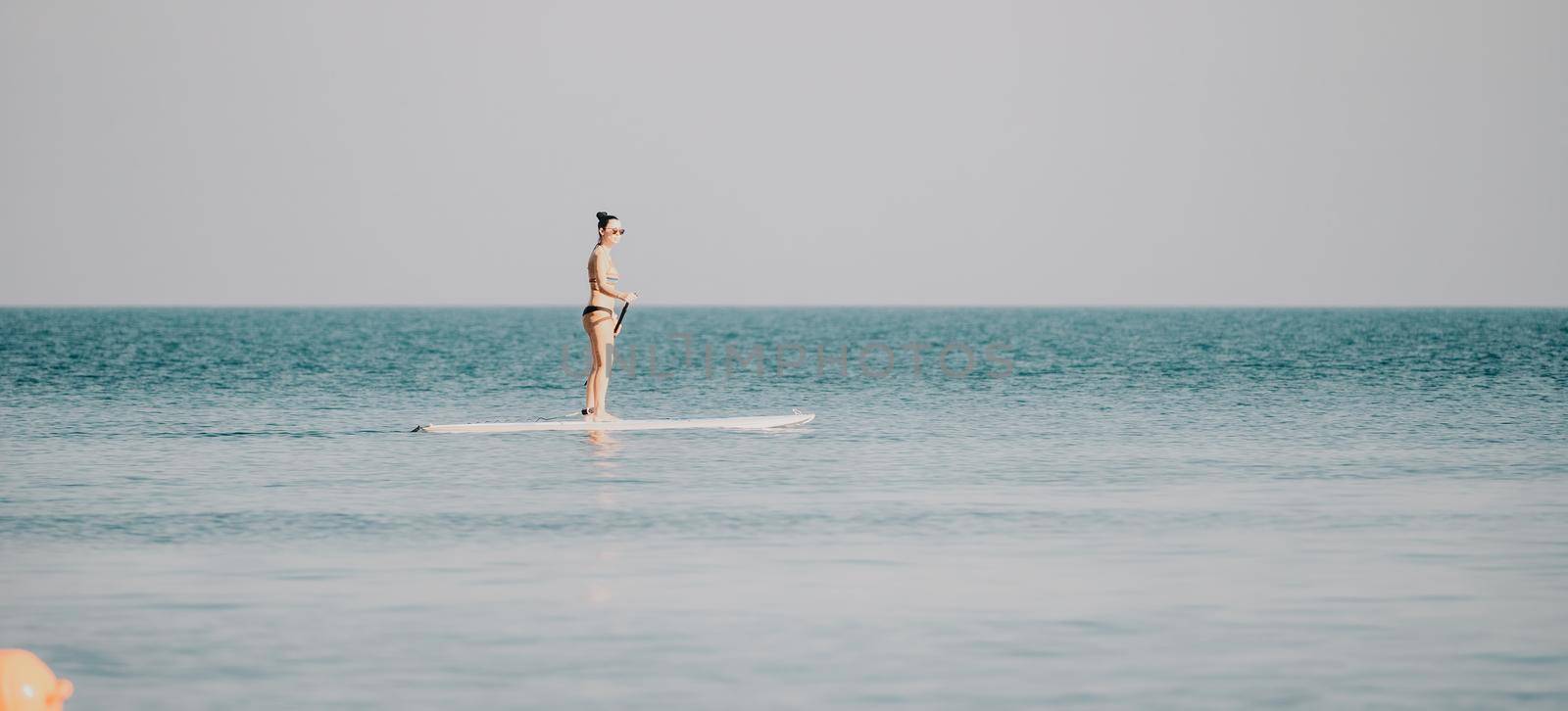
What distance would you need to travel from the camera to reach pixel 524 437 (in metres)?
21.4

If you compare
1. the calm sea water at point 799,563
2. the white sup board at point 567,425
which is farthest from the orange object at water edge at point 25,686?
the white sup board at point 567,425

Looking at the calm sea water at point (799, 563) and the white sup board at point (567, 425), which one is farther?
the white sup board at point (567, 425)

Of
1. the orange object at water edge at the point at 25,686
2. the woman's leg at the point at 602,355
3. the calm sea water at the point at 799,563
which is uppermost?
the woman's leg at the point at 602,355

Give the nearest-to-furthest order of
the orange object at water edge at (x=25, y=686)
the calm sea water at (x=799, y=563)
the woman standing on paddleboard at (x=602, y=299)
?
the orange object at water edge at (x=25, y=686), the calm sea water at (x=799, y=563), the woman standing on paddleboard at (x=602, y=299)

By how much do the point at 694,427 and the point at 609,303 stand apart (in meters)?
2.18

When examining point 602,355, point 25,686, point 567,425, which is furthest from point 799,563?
point 567,425

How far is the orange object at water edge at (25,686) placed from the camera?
6547mm

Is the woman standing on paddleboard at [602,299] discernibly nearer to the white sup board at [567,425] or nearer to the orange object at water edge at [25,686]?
the white sup board at [567,425]

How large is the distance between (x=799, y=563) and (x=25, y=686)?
5552 mm

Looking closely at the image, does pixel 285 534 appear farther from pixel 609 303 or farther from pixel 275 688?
pixel 609 303

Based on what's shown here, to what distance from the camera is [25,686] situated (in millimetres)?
6598

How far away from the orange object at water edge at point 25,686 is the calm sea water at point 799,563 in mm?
973

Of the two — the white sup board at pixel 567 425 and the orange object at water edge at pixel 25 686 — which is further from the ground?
the orange object at water edge at pixel 25 686

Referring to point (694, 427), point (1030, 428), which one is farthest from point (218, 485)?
point (1030, 428)
